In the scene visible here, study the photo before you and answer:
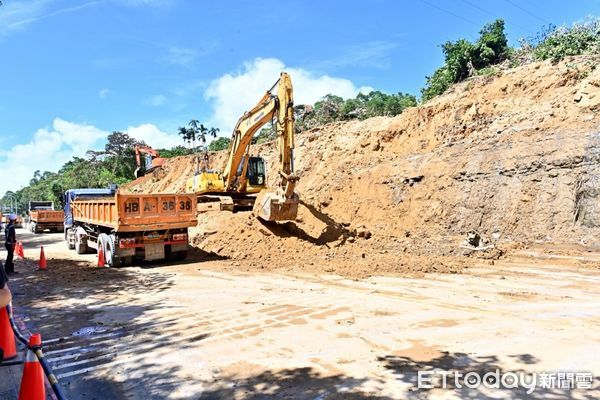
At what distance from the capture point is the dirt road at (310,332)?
439 centimetres

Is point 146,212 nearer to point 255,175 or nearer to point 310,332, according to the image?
point 255,175

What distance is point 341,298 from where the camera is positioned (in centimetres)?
804

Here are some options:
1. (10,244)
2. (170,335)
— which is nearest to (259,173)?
(10,244)

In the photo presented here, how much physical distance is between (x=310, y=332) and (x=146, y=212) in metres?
8.24

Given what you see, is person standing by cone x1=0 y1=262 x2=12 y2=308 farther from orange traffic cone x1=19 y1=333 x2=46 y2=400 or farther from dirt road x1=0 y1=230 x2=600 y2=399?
dirt road x1=0 y1=230 x2=600 y2=399

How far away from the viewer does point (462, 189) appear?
15.9 meters

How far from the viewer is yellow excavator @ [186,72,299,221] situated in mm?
13789

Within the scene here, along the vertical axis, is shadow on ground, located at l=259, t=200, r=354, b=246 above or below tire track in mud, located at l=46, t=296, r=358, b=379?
above

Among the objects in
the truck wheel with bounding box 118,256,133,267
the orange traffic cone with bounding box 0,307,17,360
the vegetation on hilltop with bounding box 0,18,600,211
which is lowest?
the truck wheel with bounding box 118,256,133,267

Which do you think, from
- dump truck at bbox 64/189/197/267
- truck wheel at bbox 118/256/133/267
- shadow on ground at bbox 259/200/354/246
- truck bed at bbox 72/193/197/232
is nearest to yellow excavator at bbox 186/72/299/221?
shadow on ground at bbox 259/200/354/246

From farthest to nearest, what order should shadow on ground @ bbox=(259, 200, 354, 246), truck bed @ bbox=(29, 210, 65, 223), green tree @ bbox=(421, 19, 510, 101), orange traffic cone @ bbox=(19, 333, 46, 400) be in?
truck bed @ bbox=(29, 210, 65, 223), green tree @ bbox=(421, 19, 510, 101), shadow on ground @ bbox=(259, 200, 354, 246), orange traffic cone @ bbox=(19, 333, 46, 400)

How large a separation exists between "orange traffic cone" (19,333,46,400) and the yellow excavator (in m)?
10.1

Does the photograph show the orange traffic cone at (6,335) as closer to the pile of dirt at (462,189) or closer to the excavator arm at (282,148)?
the pile of dirt at (462,189)

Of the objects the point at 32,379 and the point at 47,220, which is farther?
the point at 47,220
